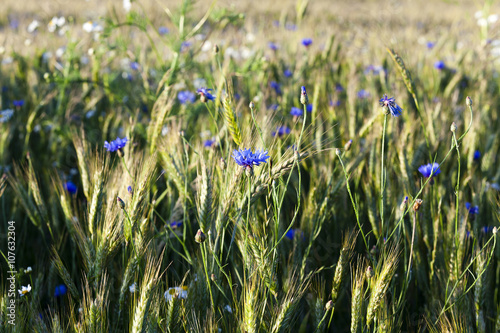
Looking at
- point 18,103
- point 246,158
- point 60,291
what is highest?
point 246,158

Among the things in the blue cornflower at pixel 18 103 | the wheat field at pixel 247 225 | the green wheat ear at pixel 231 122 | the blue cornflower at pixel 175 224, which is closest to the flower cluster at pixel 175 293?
the wheat field at pixel 247 225

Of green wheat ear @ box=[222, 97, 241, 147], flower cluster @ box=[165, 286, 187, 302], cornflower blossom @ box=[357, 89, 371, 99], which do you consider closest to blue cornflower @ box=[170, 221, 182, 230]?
flower cluster @ box=[165, 286, 187, 302]

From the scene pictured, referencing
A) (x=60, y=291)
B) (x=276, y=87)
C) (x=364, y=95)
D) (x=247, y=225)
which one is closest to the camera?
(x=247, y=225)

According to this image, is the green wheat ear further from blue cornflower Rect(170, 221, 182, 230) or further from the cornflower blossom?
the cornflower blossom

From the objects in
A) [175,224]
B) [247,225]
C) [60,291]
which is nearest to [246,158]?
[247,225]

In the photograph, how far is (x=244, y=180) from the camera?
1.17 metres

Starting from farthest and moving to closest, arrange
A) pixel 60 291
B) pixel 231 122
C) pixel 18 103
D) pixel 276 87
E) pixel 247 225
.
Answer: pixel 276 87, pixel 18 103, pixel 60 291, pixel 231 122, pixel 247 225

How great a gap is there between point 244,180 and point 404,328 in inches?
28.7

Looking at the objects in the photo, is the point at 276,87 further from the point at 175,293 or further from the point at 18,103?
the point at 175,293

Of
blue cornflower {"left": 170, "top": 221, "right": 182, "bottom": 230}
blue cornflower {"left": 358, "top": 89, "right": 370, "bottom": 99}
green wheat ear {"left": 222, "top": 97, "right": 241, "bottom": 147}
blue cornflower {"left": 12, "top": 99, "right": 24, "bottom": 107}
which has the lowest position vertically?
blue cornflower {"left": 170, "top": 221, "right": 182, "bottom": 230}

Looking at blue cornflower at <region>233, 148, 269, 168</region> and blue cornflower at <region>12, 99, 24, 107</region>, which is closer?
blue cornflower at <region>233, 148, 269, 168</region>

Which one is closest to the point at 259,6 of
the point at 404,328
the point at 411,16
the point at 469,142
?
the point at 411,16

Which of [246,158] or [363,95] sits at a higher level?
[246,158]

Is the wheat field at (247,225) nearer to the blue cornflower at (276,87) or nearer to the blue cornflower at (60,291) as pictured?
the blue cornflower at (60,291)
